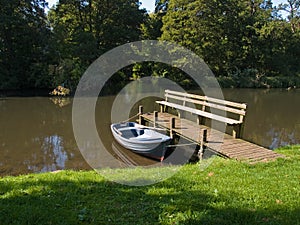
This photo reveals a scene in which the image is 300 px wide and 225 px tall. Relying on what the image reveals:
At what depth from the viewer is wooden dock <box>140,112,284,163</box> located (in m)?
7.16

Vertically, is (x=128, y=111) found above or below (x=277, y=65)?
below

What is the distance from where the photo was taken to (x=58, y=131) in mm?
13172

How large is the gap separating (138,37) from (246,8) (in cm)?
1500

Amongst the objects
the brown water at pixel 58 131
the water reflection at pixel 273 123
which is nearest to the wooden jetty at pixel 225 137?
the brown water at pixel 58 131

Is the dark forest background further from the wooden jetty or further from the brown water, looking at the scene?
the wooden jetty

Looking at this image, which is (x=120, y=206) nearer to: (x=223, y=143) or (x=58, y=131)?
(x=223, y=143)

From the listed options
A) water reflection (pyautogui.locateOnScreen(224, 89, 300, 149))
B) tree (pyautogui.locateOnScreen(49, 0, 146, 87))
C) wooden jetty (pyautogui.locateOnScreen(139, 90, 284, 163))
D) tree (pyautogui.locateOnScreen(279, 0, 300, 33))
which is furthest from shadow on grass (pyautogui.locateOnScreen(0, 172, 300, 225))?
tree (pyautogui.locateOnScreen(279, 0, 300, 33))

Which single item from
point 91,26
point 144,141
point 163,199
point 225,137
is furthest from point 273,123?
point 91,26

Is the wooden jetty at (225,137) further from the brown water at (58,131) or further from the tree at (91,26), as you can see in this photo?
the tree at (91,26)

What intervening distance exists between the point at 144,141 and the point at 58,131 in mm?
5598

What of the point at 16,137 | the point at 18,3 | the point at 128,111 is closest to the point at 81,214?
the point at 16,137

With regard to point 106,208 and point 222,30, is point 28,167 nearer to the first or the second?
point 106,208

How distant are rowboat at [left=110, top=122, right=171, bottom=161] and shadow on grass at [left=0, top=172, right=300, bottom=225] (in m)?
3.96

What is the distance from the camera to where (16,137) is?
1188cm
